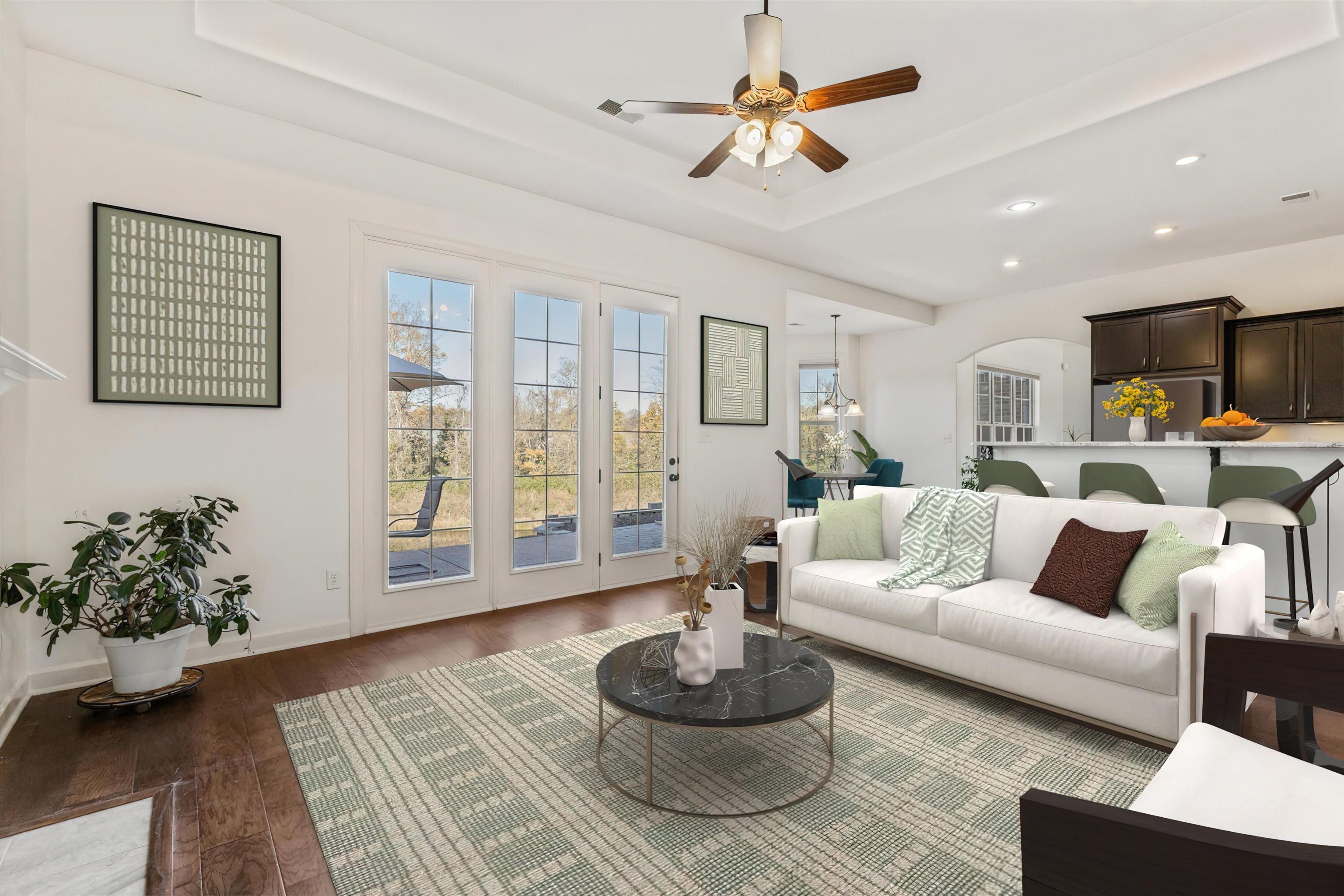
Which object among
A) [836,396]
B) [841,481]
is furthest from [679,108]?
[836,396]

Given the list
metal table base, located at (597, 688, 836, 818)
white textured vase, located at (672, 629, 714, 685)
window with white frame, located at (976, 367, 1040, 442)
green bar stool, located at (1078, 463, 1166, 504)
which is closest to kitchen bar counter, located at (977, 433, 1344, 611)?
green bar stool, located at (1078, 463, 1166, 504)

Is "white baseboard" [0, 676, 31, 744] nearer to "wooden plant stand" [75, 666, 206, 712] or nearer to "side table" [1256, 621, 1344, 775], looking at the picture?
"wooden plant stand" [75, 666, 206, 712]

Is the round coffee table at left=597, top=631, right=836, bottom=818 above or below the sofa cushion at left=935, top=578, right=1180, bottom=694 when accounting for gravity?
below

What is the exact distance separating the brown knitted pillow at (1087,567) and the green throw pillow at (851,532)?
2.77 feet

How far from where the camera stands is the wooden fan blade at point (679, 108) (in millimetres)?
2512

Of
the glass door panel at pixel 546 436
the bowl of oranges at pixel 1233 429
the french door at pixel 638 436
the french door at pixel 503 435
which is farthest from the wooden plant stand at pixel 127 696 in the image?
the bowl of oranges at pixel 1233 429

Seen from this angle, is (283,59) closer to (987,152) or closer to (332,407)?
(332,407)

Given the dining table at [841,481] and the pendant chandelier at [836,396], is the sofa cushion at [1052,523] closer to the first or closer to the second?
the dining table at [841,481]

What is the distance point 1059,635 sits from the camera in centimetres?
237

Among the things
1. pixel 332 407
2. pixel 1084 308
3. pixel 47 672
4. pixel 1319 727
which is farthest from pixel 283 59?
pixel 1084 308

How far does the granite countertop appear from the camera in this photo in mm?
3912

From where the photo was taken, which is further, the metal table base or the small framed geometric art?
the small framed geometric art

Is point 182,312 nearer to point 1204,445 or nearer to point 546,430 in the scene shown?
point 546,430

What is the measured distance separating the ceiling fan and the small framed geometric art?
2.57 metres
